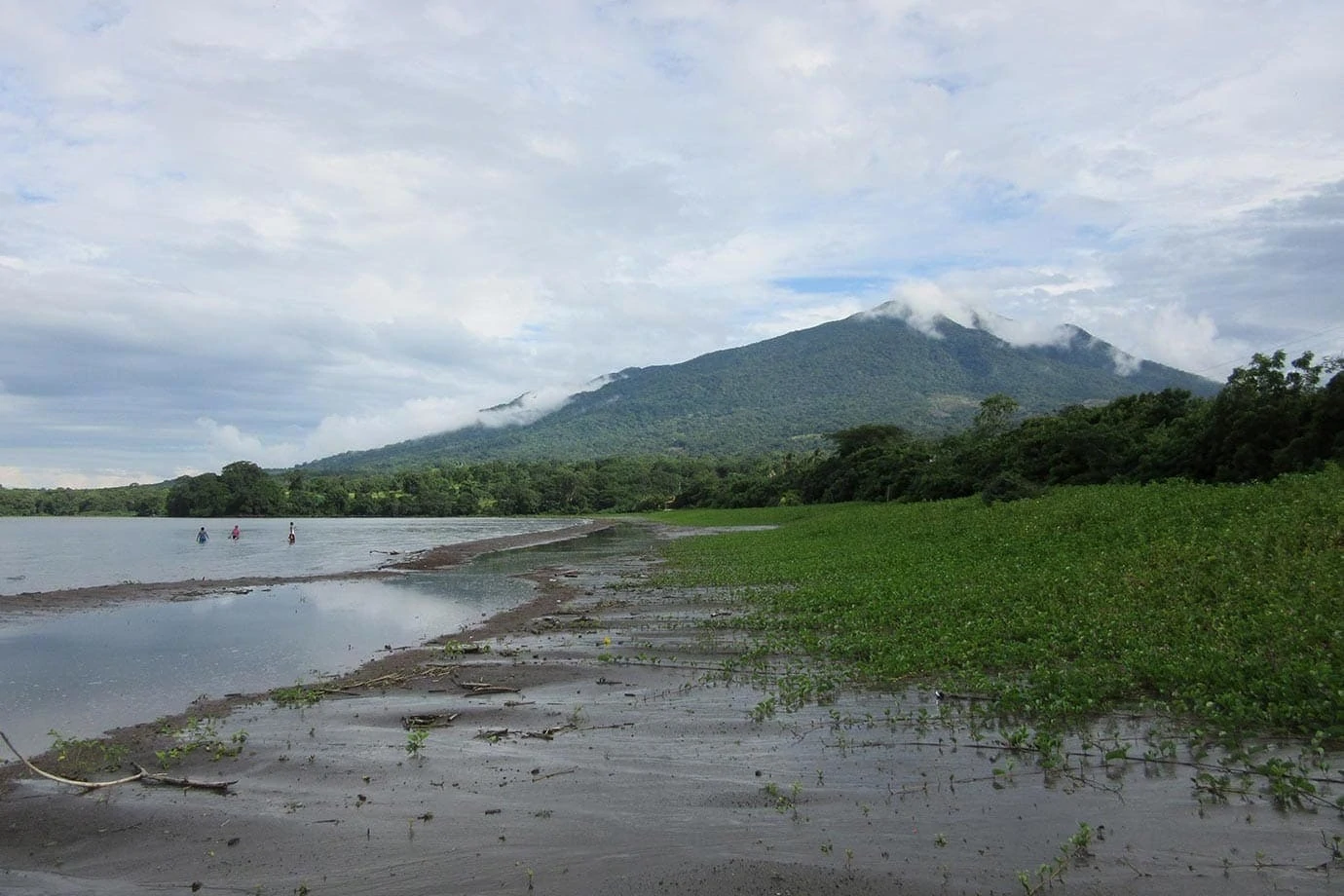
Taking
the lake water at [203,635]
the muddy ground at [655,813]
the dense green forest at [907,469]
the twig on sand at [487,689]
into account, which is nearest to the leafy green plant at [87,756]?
the muddy ground at [655,813]

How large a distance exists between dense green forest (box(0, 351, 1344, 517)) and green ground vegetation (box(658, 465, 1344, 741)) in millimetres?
7921

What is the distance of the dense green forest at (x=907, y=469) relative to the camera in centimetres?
2923

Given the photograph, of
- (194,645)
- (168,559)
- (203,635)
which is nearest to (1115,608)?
(194,645)

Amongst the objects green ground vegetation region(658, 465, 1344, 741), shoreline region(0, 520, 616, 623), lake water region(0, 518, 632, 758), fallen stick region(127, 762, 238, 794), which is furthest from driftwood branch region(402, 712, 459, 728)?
shoreline region(0, 520, 616, 623)

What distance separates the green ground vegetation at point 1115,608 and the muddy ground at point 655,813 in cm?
108

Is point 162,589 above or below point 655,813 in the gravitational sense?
below

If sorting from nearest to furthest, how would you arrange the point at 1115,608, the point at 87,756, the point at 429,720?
the point at 87,756, the point at 429,720, the point at 1115,608

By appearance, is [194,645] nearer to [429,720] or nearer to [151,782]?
[429,720]

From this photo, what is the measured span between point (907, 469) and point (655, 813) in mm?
56952

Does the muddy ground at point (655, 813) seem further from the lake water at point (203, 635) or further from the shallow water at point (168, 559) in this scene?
the shallow water at point (168, 559)

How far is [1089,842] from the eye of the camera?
6141mm

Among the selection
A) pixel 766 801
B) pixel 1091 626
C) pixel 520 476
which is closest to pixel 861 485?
pixel 1091 626

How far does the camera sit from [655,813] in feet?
24.3

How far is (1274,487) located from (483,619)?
19.5 meters
